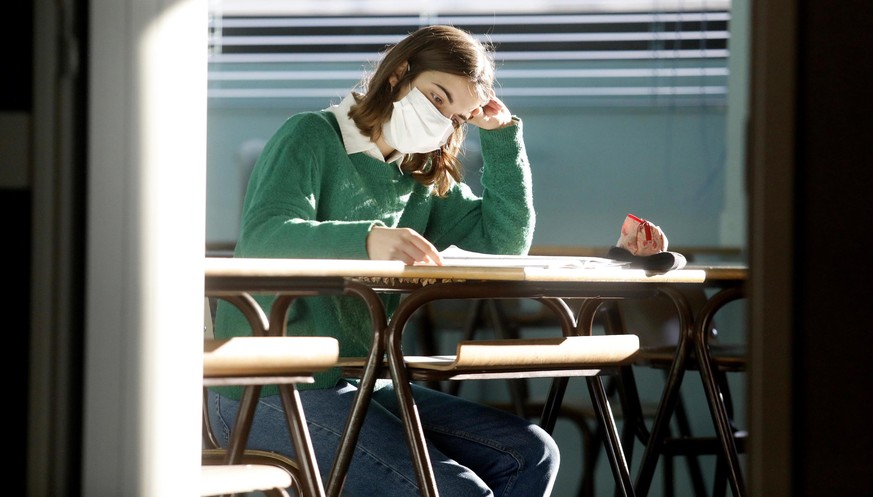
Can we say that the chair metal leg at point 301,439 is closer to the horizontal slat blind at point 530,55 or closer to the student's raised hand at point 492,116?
the student's raised hand at point 492,116

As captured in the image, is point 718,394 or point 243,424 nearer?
point 243,424

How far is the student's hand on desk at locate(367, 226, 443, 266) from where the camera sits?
61.9 inches

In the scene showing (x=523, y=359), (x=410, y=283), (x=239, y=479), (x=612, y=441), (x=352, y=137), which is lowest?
(x=612, y=441)

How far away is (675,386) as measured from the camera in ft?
6.73

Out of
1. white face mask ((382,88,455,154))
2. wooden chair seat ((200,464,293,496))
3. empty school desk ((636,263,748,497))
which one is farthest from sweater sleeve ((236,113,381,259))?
empty school desk ((636,263,748,497))

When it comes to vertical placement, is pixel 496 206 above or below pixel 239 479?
above

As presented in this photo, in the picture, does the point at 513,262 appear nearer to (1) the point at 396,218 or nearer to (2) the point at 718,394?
(1) the point at 396,218

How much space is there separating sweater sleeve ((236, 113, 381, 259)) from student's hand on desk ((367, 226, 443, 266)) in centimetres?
2

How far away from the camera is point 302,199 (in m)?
1.79

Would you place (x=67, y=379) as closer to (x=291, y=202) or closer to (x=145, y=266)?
(x=145, y=266)

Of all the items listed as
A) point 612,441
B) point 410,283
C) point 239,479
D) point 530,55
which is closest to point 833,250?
point 239,479

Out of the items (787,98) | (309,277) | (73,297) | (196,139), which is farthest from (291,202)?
(787,98)

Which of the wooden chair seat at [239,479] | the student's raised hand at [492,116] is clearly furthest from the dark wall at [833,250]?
the student's raised hand at [492,116]

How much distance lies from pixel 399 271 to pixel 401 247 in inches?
6.9
